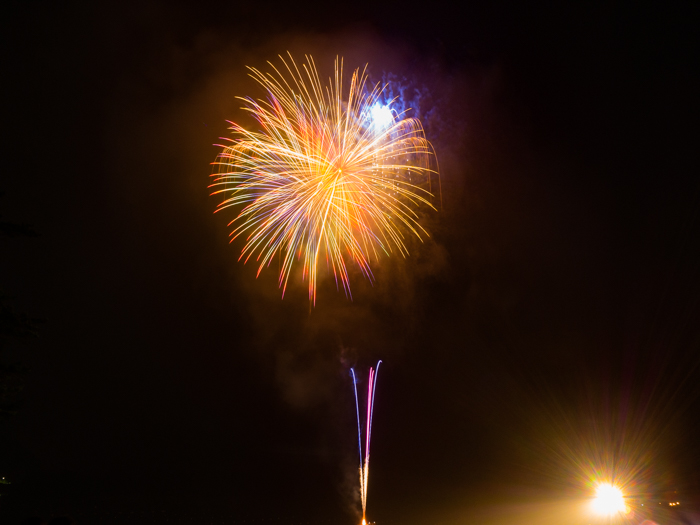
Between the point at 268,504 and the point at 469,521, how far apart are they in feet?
85.2

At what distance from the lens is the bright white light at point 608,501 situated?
99.9 feet

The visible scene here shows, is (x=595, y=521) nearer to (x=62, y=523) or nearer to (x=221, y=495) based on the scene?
(x=62, y=523)

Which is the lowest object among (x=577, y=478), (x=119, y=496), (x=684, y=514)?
(x=684, y=514)

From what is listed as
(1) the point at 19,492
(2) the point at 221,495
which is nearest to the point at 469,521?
(2) the point at 221,495

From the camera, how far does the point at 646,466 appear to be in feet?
98.2

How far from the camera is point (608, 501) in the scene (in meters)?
32.0

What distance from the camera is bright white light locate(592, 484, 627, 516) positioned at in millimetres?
30453

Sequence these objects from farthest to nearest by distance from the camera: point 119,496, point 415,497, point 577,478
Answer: point 119,496, point 415,497, point 577,478

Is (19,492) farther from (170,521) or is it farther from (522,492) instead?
(522,492)

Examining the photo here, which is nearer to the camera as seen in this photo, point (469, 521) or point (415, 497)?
point (469, 521)

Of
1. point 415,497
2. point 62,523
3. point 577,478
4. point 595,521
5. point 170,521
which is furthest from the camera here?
point 415,497

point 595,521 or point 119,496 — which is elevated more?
point 119,496

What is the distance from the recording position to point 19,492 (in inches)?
2036

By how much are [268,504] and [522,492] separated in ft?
93.6
